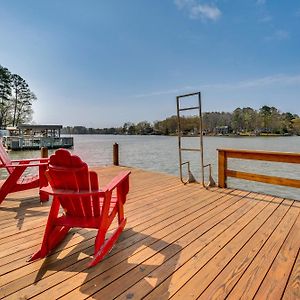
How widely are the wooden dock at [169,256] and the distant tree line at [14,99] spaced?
3611 cm

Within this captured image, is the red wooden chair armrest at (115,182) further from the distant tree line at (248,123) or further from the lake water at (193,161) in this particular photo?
the distant tree line at (248,123)

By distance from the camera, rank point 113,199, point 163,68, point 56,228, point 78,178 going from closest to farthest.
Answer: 1. point 78,178
2. point 56,228
3. point 113,199
4. point 163,68

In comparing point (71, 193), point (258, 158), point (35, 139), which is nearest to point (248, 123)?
point (35, 139)

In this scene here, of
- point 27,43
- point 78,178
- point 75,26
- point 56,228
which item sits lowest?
point 56,228

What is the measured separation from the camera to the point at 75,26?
8.03 metres

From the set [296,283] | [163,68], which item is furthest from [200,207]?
[163,68]

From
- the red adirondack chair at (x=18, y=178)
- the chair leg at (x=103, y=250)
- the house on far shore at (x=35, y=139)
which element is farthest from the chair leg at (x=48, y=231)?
the house on far shore at (x=35, y=139)

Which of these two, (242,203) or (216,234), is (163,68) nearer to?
(242,203)

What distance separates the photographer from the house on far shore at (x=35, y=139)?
23406 millimetres

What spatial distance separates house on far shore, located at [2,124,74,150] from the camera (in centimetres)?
2341

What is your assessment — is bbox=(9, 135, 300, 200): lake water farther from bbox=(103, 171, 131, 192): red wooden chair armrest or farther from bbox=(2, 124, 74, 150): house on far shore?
bbox=(103, 171, 131, 192): red wooden chair armrest

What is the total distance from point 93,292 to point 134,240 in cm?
80

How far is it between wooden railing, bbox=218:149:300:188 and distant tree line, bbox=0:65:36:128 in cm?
3668

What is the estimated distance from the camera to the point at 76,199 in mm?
1911
